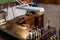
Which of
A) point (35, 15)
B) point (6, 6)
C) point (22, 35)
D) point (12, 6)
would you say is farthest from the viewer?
point (35, 15)

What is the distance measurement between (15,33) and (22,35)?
0.13 metres

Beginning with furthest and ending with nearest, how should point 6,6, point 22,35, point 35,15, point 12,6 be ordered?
point 35,15, point 12,6, point 6,6, point 22,35

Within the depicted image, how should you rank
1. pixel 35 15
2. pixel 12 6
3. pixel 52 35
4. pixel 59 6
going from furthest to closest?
pixel 59 6
pixel 35 15
pixel 12 6
pixel 52 35

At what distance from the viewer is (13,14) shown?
309cm

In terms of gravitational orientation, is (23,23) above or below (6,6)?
below

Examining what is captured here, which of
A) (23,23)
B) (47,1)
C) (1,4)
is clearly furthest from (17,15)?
(47,1)

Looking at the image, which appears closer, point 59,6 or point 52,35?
point 52,35

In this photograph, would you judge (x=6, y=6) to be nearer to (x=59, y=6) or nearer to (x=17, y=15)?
(x=17, y=15)

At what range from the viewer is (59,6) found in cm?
456

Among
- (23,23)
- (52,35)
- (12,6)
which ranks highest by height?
(12,6)

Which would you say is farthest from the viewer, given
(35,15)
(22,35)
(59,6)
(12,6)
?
(59,6)

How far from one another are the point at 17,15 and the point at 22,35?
127 centimetres

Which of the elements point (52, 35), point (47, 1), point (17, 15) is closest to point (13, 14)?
point (17, 15)

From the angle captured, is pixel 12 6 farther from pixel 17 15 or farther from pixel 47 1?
pixel 47 1
